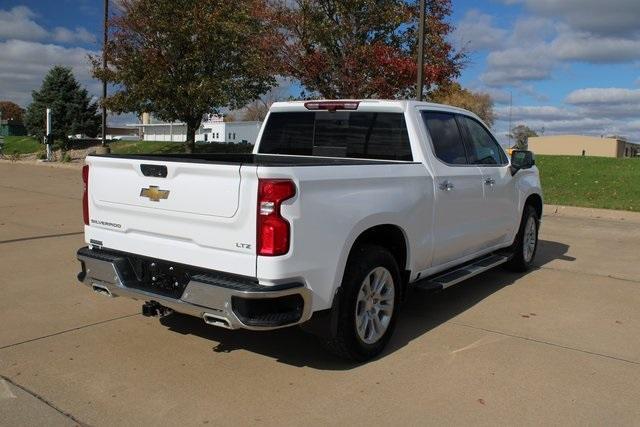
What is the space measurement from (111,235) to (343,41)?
40.5ft

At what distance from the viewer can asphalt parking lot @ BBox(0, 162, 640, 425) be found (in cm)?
369

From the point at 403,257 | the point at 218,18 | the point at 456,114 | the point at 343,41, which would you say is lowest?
the point at 403,257

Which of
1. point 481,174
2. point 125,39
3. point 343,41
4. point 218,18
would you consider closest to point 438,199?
point 481,174

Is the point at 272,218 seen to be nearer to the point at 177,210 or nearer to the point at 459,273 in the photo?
the point at 177,210

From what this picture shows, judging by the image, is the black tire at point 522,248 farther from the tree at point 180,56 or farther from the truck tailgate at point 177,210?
the tree at point 180,56

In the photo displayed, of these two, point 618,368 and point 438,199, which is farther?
point 438,199

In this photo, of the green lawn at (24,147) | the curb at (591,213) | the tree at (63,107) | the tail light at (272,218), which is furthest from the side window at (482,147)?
the green lawn at (24,147)

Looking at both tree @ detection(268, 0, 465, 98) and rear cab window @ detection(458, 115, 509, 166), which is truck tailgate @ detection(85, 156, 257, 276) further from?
tree @ detection(268, 0, 465, 98)

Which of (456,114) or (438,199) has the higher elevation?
(456,114)

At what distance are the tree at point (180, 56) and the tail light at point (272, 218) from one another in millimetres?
16486

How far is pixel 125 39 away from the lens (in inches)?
836

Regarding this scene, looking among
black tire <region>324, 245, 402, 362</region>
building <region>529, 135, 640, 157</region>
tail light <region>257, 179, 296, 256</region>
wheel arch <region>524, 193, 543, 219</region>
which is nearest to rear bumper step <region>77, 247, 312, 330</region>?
tail light <region>257, 179, 296, 256</region>

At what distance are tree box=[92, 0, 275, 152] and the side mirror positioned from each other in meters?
13.8

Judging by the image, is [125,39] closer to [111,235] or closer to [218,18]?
[218,18]
